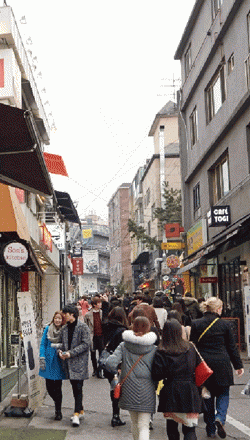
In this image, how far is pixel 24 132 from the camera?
20.3 feet

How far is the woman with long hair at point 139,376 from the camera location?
242 inches

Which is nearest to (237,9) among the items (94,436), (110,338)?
(110,338)

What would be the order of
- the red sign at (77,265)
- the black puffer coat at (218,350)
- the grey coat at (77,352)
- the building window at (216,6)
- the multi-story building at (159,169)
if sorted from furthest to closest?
the red sign at (77,265) < the multi-story building at (159,169) < the building window at (216,6) < the grey coat at (77,352) < the black puffer coat at (218,350)

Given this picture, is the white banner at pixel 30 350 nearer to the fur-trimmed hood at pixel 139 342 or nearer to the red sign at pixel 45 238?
the fur-trimmed hood at pixel 139 342

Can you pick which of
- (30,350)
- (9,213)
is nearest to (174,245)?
(9,213)

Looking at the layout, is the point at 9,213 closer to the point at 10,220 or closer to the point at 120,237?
the point at 10,220

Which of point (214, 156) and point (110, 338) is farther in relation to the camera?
point (214, 156)

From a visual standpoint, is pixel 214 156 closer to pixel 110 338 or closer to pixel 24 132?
pixel 110 338

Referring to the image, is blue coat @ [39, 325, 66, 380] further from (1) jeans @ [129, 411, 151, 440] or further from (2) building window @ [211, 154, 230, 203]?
(2) building window @ [211, 154, 230, 203]

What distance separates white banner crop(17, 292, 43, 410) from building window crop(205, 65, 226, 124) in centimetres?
1362

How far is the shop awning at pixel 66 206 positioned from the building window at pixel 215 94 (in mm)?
7547

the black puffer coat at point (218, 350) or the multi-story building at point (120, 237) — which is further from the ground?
the multi-story building at point (120, 237)

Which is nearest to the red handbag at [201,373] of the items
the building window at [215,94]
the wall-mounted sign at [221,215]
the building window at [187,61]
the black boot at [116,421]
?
the black boot at [116,421]

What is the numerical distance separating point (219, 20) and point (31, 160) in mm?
16225
